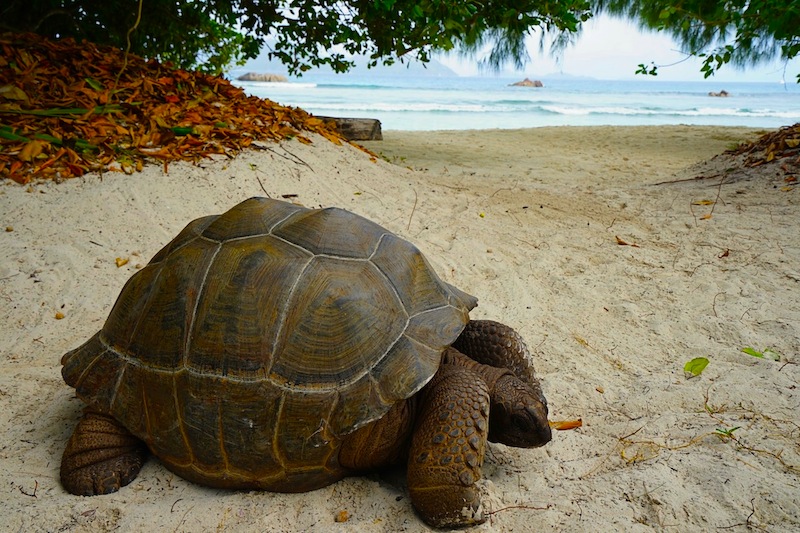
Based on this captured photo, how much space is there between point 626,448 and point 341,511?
1246 millimetres

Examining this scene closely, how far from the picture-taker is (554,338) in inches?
133

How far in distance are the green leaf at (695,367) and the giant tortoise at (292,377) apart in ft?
3.77

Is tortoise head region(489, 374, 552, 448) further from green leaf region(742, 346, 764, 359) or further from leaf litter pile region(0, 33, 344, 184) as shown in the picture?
leaf litter pile region(0, 33, 344, 184)

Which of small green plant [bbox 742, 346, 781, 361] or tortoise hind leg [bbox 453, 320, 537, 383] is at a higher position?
tortoise hind leg [bbox 453, 320, 537, 383]

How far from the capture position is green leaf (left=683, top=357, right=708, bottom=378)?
2.87 meters

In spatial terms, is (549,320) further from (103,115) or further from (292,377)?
(103,115)

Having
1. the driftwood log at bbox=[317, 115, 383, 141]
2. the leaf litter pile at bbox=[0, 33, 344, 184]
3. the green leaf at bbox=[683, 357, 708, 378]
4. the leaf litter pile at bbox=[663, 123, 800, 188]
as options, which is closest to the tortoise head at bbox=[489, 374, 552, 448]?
the green leaf at bbox=[683, 357, 708, 378]

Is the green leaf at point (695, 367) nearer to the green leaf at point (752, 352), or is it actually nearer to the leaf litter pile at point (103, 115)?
the green leaf at point (752, 352)

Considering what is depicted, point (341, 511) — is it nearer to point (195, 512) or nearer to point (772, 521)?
point (195, 512)

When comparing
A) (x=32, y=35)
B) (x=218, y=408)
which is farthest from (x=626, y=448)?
(x=32, y=35)

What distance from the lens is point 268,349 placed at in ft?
6.61

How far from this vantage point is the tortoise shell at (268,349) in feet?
6.48

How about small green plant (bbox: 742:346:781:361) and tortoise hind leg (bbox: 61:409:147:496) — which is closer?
tortoise hind leg (bbox: 61:409:147:496)

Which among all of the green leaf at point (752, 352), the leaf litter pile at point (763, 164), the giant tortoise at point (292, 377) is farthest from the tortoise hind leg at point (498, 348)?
the leaf litter pile at point (763, 164)
